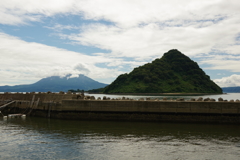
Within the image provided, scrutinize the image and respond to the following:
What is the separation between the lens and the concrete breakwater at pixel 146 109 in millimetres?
30188

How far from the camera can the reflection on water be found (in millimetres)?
17094

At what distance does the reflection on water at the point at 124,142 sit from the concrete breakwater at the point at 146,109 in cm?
200

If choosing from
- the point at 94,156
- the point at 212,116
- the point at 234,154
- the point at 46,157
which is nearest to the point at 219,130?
the point at 212,116

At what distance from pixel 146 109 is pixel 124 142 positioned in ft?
38.7

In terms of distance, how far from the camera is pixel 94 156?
16609 millimetres

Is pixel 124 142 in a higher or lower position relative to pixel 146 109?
lower

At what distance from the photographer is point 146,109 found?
31.8 m

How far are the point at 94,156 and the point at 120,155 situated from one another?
6.78 feet

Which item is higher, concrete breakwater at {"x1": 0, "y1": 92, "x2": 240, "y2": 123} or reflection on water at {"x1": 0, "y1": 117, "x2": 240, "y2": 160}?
concrete breakwater at {"x1": 0, "y1": 92, "x2": 240, "y2": 123}

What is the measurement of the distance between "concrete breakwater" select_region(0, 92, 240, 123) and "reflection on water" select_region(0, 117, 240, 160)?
2.00 metres

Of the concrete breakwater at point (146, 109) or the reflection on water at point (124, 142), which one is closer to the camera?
the reflection on water at point (124, 142)

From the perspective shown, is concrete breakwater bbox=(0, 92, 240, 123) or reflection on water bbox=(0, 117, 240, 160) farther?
concrete breakwater bbox=(0, 92, 240, 123)

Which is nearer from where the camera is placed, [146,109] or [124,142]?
[124,142]

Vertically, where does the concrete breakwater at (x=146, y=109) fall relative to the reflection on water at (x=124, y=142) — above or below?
above
